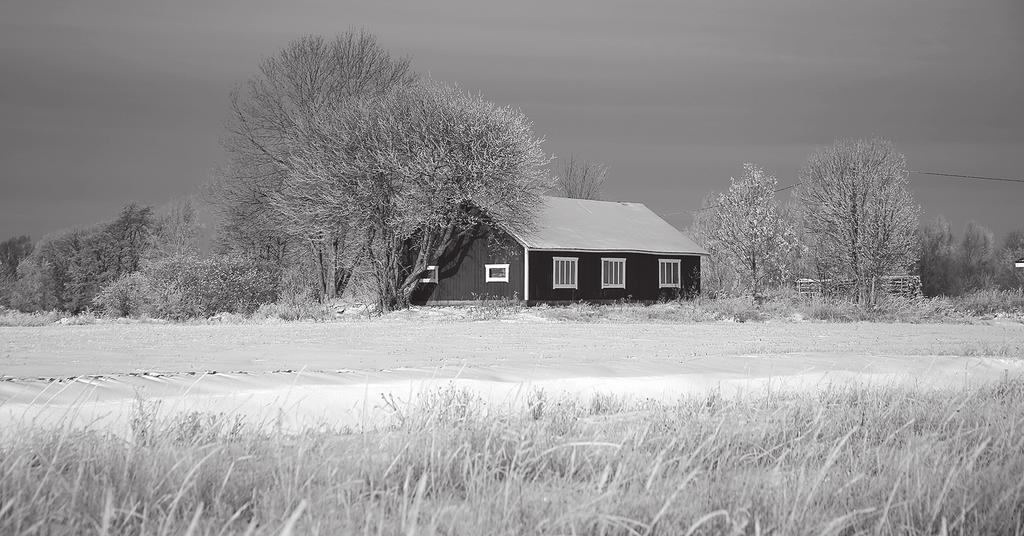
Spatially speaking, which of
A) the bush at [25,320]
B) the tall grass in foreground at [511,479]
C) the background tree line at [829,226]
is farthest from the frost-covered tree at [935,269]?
the tall grass in foreground at [511,479]

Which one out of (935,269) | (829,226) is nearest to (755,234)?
(829,226)

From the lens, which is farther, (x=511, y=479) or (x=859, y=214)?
(x=859, y=214)

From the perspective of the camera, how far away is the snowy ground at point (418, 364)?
9500 mm

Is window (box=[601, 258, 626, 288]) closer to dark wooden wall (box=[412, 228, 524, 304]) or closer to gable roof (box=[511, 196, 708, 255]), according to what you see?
gable roof (box=[511, 196, 708, 255])

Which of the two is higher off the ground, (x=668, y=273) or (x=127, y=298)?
(x=668, y=273)

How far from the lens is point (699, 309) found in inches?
1243

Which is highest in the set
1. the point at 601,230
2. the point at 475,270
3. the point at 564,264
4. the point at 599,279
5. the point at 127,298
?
the point at 601,230

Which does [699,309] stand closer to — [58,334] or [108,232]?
[58,334]

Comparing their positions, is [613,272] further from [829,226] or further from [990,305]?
[990,305]

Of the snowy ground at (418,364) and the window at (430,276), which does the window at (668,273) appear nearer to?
the window at (430,276)

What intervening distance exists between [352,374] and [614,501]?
24.8 ft

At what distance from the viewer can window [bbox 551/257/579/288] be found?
4317cm

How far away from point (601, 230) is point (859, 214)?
44.4 feet

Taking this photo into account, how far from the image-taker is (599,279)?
149 ft
